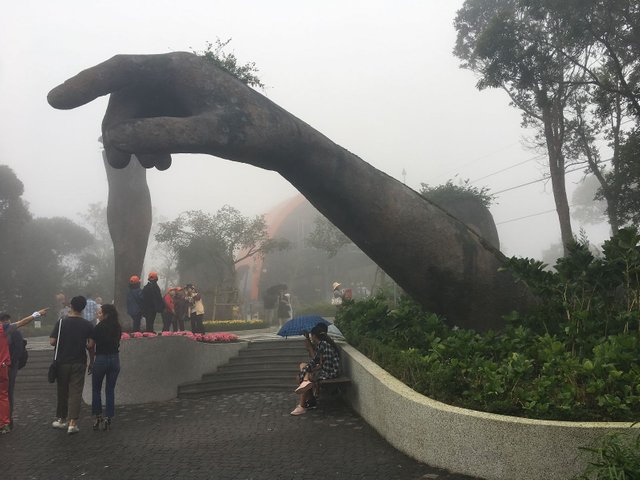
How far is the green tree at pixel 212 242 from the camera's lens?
3428 centimetres

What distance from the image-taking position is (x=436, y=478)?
470 centimetres

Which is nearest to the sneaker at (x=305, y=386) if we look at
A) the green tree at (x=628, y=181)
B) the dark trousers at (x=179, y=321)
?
the dark trousers at (x=179, y=321)

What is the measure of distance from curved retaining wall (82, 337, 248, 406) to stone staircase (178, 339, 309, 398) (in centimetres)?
30

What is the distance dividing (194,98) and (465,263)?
4.47 m

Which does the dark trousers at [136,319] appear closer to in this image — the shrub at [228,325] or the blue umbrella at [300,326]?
the blue umbrella at [300,326]

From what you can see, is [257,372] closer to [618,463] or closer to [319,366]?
[319,366]

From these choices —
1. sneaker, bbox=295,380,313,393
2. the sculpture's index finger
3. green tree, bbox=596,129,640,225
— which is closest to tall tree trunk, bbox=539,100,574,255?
green tree, bbox=596,129,640,225

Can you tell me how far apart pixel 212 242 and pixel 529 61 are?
23.7m

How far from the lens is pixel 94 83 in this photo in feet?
22.2

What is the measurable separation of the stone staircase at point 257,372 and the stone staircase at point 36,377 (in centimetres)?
326

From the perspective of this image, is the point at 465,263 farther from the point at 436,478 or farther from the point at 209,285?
the point at 209,285

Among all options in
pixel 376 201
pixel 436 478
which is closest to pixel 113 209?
pixel 376 201

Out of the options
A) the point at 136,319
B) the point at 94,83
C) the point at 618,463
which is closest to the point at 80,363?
the point at 94,83

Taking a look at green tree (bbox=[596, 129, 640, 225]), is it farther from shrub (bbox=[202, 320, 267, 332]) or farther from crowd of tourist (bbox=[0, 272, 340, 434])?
shrub (bbox=[202, 320, 267, 332])
